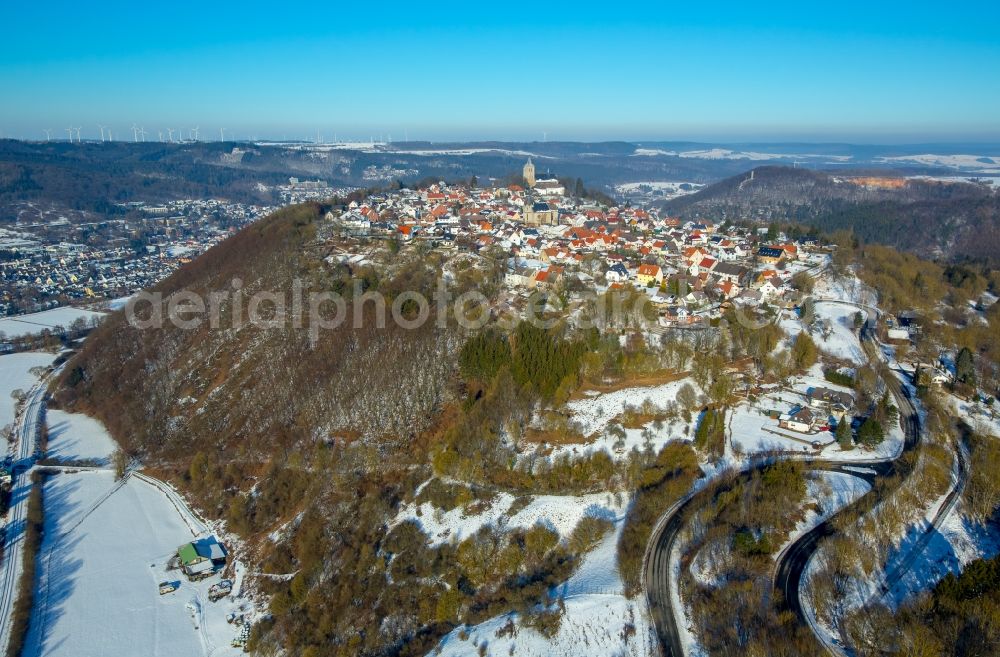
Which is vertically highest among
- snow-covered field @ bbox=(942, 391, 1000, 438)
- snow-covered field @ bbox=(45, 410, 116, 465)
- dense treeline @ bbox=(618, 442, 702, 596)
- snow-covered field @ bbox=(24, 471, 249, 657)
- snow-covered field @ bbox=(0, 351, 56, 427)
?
snow-covered field @ bbox=(942, 391, 1000, 438)

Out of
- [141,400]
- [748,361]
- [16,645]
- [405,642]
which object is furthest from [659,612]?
[141,400]

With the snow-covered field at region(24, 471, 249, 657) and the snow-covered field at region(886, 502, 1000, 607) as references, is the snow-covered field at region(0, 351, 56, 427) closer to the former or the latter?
the snow-covered field at region(24, 471, 249, 657)

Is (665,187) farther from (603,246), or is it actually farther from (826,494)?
(826,494)

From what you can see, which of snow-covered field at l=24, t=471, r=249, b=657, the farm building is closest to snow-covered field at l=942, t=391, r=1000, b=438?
snow-covered field at l=24, t=471, r=249, b=657

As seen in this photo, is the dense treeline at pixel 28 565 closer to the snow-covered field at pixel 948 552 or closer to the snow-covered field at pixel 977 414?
the snow-covered field at pixel 948 552

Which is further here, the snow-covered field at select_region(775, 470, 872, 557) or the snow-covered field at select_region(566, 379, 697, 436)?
the snow-covered field at select_region(566, 379, 697, 436)

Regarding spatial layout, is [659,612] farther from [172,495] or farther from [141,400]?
[141,400]

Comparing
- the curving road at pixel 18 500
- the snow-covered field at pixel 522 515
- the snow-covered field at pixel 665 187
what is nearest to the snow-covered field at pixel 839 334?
the snow-covered field at pixel 522 515

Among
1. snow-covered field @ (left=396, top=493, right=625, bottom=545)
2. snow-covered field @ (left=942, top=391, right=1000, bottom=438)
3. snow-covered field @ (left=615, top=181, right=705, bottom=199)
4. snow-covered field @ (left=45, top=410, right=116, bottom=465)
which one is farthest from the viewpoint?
snow-covered field @ (left=615, top=181, right=705, bottom=199)
